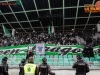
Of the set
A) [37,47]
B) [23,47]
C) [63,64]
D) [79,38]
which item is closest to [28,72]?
[63,64]

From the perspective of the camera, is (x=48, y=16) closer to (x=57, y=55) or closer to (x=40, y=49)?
(x=40, y=49)

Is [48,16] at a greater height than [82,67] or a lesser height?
greater

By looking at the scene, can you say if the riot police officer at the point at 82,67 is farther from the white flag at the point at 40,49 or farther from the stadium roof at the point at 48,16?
the stadium roof at the point at 48,16

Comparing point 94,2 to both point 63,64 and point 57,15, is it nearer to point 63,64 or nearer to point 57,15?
point 57,15

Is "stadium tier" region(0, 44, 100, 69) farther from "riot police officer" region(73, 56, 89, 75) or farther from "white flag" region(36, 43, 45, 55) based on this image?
"riot police officer" region(73, 56, 89, 75)

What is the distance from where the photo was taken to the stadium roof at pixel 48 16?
2488 cm

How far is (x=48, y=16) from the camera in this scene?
27000mm

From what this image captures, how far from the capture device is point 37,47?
681 inches

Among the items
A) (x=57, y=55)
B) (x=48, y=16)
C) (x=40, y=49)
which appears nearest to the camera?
(x=57, y=55)

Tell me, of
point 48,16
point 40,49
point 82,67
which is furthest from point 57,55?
point 48,16

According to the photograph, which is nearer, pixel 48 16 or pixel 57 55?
pixel 57 55

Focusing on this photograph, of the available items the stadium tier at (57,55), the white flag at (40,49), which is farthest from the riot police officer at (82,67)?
the white flag at (40,49)

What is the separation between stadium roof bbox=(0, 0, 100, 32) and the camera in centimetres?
2488

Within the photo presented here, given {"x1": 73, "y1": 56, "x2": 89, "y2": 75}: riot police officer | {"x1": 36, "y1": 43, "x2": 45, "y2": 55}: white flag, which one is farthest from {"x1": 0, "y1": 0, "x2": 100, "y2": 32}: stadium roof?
{"x1": 73, "y1": 56, "x2": 89, "y2": 75}: riot police officer
